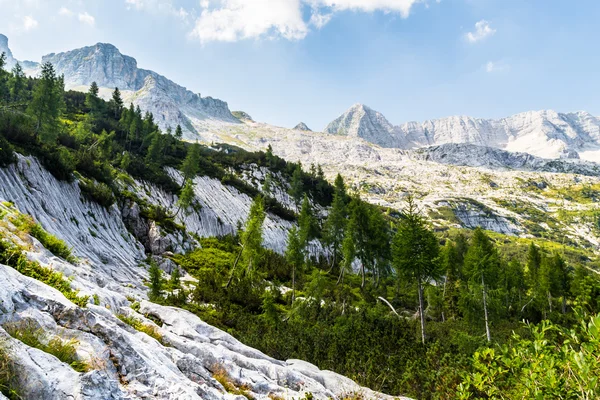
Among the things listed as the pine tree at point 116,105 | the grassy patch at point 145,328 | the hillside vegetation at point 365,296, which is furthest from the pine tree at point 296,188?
the grassy patch at point 145,328

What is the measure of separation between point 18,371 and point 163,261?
28889 mm

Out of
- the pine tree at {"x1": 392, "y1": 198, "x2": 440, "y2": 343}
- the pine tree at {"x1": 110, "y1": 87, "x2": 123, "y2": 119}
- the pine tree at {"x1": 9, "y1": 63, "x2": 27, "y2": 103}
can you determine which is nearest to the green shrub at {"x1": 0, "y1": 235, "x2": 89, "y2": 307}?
the pine tree at {"x1": 392, "y1": 198, "x2": 440, "y2": 343}

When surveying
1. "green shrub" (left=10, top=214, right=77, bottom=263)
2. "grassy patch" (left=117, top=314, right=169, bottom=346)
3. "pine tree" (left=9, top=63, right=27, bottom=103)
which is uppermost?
"pine tree" (left=9, top=63, right=27, bottom=103)

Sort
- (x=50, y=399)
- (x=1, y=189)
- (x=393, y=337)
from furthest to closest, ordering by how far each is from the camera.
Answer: (x=393, y=337) → (x=1, y=189) → (x=50, y=399)

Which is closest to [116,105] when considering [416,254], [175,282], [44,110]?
[44,110]

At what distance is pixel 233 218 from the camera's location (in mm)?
56656

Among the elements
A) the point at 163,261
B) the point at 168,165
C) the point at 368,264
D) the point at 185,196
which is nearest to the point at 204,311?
the point at 163,261

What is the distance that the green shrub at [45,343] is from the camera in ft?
14.6

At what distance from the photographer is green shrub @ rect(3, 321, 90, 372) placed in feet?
14.6

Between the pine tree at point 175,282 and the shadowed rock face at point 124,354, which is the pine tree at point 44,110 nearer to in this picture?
the pine tree at point 175,282

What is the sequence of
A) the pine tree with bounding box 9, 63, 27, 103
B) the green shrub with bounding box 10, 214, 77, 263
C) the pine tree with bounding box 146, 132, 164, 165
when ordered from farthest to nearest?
the pine tree with bounding box 9, 63, 27, 103, the pine tree with bounding box 146, 132, 164, 165, the green shrub with bounding box 10, 214, 77, 263

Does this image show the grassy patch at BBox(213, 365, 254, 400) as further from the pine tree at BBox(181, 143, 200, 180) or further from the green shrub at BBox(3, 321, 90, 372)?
the pine tree at BBox(181, 143, 200, 180)

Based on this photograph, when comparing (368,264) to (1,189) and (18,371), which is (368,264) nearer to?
(1,189)

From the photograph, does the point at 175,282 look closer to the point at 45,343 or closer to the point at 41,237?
the point at 41,237
